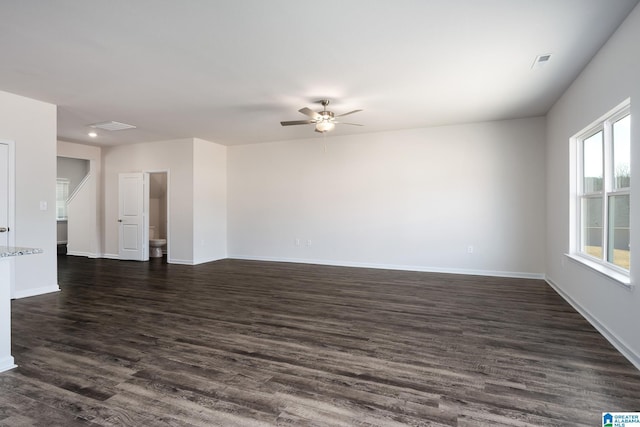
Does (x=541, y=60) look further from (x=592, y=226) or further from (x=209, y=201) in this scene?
(x=209, y=201)

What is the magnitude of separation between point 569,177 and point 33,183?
699 cm

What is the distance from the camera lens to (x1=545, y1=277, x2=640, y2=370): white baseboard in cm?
245

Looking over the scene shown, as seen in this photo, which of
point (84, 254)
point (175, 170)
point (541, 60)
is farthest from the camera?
point (84, 254)

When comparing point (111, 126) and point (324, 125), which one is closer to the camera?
point (324, 125)

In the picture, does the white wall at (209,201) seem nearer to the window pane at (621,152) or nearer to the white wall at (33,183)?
the white wall at (33,183)

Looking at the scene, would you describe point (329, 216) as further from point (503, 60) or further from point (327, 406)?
point (327, 406)

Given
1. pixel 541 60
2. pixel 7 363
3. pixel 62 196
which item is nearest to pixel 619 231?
pixel 541 60

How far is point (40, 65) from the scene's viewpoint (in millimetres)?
3381

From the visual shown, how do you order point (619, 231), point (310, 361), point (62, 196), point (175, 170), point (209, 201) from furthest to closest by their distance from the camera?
point (62, 196), point (209, 201), point (175, 170), point (619, 231), point (310, 361)

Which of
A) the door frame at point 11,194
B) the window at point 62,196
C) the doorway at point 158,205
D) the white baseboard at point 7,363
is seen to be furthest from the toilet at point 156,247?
the white baseboard at point 7,363

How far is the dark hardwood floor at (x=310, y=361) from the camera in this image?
6.12 ft

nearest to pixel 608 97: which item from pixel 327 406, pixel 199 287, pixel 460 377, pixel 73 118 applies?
pixel 460 377

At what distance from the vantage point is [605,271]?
3031 millimetres

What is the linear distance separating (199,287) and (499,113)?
17.4 ft
